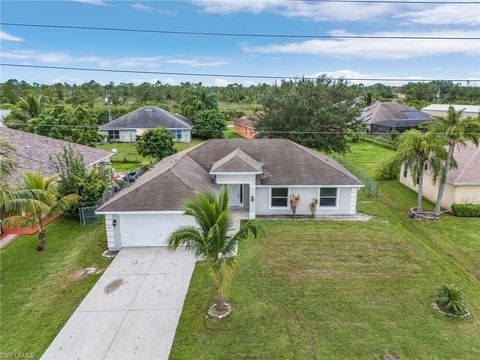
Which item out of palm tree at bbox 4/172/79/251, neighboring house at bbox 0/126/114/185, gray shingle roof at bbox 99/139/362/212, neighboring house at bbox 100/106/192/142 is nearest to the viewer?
palm tree at bbox 4/172/79/251

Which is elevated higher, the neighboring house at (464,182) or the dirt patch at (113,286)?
the neighboring house at (464,182)

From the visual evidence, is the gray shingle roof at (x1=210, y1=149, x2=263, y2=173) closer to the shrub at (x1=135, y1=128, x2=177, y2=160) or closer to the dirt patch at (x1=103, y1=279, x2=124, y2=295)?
the dirt patch at (x1=103, y1=279, x2=124, y2=295)

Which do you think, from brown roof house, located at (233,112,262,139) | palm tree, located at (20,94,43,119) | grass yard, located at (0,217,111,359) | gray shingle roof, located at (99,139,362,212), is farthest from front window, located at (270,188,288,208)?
palm tree, located at (20,94,43,119)

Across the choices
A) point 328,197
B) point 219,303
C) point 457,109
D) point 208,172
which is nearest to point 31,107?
point 208,172

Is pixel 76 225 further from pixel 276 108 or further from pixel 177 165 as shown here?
pixel 276 108

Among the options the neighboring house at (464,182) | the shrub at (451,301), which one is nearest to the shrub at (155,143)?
the neighboring house at (464,182)

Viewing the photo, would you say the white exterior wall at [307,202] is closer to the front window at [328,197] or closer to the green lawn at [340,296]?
the front window at [328,197]

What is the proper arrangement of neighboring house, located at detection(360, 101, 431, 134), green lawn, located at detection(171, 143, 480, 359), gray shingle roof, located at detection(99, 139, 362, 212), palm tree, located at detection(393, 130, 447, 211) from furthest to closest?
neighboring house, located at detection(360, 101, 431, 134) < palm tree, located at detection(393, 130, 447, 211) < gray shingle roof, located at detection(99, 139, 362, 212) < green lawn, located at detection(171, 143, 480, 359)
